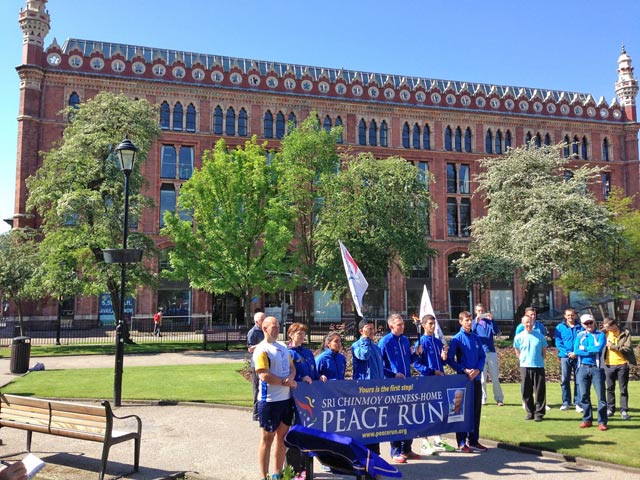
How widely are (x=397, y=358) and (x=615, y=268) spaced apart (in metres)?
26.6

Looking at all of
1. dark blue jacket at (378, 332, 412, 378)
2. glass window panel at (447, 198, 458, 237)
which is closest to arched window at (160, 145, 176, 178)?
glass window panel at (447, 198, 458, 237)

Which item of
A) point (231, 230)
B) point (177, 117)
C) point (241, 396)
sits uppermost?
point (177, 117)

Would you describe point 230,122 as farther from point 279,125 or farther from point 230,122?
point 279,125

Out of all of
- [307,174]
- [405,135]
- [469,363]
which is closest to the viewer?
[469,363]

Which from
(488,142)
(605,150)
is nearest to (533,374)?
(488,142)

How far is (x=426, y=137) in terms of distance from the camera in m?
43.7

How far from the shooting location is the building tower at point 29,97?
114 feet

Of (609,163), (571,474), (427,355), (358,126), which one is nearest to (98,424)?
(427,355)

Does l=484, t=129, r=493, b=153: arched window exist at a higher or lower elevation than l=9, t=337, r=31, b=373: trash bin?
higher

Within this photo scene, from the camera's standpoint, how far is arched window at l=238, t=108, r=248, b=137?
39.7m

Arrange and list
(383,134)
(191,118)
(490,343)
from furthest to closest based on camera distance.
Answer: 1. (383,134)
2. (191,118)
3. (490,343)

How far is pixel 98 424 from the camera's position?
247 inches

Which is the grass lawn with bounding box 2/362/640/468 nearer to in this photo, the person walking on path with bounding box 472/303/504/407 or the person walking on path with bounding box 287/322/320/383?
the person walking on path with bounding box 472/303/504/407

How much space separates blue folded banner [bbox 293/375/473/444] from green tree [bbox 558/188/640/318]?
77.1 ft
